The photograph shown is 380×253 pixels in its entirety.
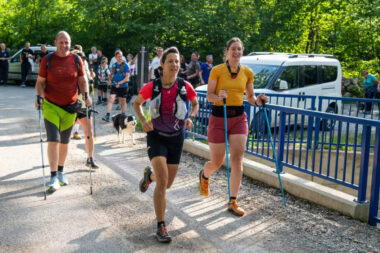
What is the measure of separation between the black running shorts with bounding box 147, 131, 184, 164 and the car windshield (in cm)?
710

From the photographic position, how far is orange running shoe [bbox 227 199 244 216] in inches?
217

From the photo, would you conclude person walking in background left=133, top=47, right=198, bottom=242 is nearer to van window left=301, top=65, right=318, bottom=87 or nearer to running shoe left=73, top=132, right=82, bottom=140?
running shoe left=73, top=132, right=82, bottom=140

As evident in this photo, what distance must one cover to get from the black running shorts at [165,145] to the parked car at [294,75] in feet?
21.2

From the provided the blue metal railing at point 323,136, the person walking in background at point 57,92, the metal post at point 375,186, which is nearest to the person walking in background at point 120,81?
the blue metal railing at point 323,136

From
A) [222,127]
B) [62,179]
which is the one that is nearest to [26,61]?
[62,179]

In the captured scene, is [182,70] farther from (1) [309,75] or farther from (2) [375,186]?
(2) [375,186]

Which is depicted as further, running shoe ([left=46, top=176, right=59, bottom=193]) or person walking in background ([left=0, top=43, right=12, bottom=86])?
person walking in background ([left=0, top=43, right=12, bottom=86])

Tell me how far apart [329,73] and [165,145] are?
9652mm

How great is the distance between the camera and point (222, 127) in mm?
5559

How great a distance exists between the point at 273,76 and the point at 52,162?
690 cm

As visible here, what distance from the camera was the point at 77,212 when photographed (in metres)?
5.42

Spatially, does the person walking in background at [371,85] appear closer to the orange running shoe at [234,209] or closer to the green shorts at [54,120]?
the orange running shoe at [234,209]

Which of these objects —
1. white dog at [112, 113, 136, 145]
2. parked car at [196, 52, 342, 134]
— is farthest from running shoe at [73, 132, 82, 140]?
parked car at [196, 52, 342, 134]

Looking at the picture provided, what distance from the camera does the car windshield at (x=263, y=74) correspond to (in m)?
11.6
